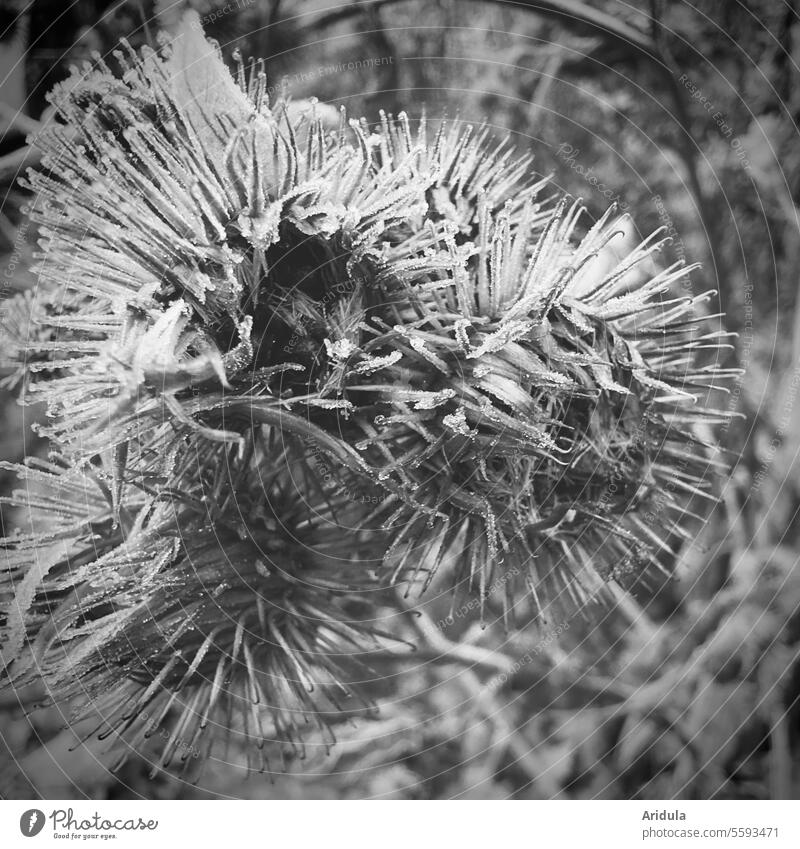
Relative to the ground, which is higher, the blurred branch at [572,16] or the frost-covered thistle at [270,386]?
the blurred branch at [572,16]

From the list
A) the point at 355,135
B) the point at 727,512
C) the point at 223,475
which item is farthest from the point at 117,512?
the point at 727,512

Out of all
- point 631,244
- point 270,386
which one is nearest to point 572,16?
point 631,244

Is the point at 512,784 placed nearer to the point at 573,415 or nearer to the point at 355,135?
the point at 573,415

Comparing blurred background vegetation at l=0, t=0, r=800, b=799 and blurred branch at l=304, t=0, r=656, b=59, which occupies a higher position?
blurred branch at l=304, t=0, r=656, b=59

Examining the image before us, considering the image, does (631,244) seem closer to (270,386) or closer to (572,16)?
(572,16)
